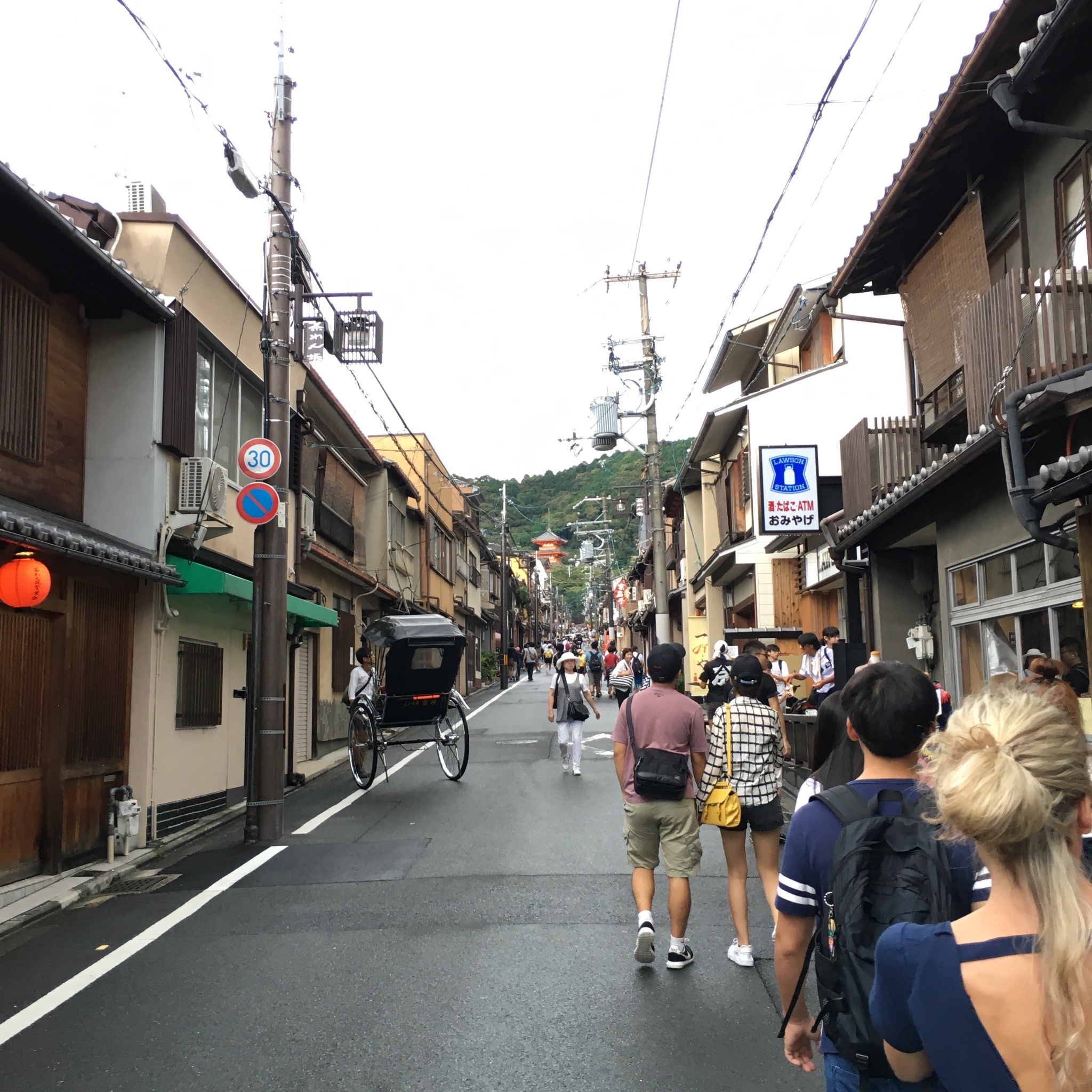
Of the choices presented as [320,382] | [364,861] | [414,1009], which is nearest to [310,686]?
[320,382]

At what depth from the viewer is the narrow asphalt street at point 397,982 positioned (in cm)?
444

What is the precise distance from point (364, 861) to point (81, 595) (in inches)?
146

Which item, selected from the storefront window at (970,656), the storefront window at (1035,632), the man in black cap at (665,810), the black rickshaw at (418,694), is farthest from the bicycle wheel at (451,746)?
the man in black cap at (665,810)

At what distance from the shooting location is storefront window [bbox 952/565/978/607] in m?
10.9

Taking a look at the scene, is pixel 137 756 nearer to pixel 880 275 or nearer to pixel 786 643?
pixel 880 275

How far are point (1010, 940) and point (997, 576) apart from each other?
9.54 metres

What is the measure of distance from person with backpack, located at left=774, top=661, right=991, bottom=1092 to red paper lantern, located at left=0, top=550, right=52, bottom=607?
7022 millimetres

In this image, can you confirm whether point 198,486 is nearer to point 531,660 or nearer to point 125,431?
point 125,431

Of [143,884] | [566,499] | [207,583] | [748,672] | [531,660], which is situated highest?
[566,499]

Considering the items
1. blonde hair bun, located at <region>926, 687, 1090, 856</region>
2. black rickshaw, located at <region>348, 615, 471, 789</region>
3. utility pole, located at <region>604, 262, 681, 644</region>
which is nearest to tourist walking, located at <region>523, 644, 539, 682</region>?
utility pole, located at <region>604, 262, 681, 644</region>

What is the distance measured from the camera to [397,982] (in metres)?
5.59

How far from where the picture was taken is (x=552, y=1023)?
4922 millimetres

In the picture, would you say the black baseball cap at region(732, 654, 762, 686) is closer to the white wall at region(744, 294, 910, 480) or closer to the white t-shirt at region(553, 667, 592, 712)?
the white t-shirt at region(553, 667, 592, 712)

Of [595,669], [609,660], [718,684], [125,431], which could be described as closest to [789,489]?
[718,684]
